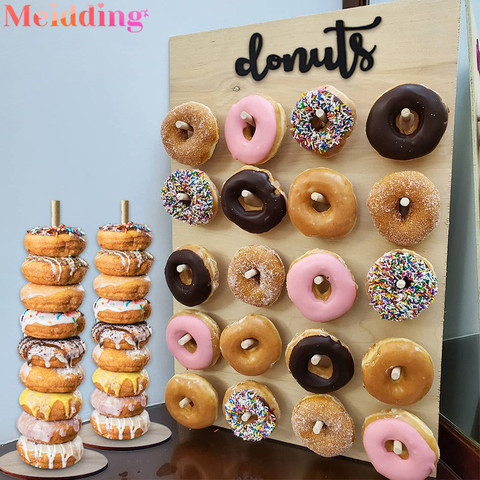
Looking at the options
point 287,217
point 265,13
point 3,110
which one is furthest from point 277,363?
point 265,13

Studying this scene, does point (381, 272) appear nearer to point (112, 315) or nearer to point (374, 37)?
point (374, 37)

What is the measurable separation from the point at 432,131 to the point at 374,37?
307mm

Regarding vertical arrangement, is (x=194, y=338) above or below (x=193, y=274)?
below

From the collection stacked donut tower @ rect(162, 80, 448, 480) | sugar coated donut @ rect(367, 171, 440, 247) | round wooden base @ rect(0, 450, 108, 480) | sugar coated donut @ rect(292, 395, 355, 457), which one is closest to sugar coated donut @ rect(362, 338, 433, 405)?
stacked donut tower @ rect(162, 80, 448, 480)

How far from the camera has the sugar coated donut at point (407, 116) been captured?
4.36 feet

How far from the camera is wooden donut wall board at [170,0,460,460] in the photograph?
1385 millimetres

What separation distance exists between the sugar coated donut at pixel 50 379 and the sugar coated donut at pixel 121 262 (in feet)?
0.94

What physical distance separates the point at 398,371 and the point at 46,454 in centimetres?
88

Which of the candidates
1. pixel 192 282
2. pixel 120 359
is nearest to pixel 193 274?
pixel 192 282

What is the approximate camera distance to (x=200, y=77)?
1.70 m

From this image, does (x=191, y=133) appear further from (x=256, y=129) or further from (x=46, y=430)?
(x=46, y=430)

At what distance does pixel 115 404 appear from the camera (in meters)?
1.57

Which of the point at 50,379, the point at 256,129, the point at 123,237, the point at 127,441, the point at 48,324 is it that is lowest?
the point at 127,441

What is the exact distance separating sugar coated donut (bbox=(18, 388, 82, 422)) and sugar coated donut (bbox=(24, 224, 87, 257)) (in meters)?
0.34
